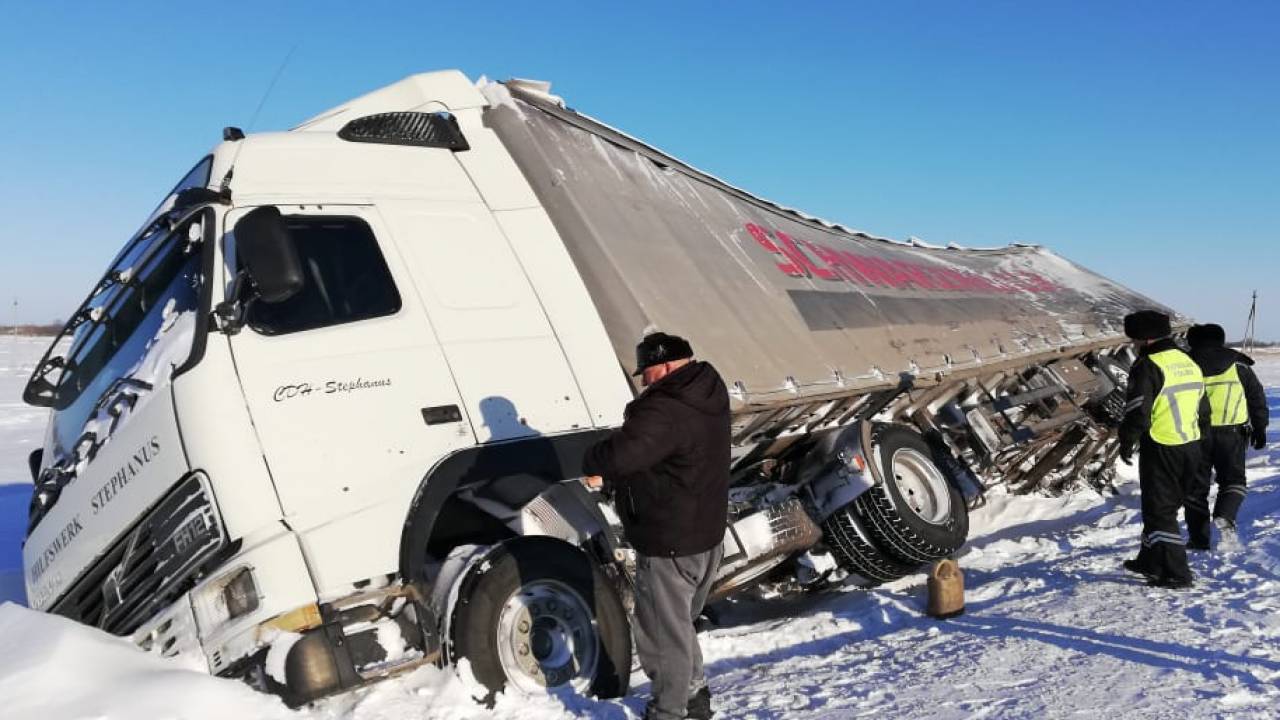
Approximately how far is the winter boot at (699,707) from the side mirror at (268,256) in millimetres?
2290

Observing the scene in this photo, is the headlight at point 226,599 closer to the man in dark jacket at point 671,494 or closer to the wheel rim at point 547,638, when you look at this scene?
the wheel rim at point 547,638

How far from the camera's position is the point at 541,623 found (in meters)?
4.42

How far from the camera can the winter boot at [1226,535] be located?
6816 millimetres

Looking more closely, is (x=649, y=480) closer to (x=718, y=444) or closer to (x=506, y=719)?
(x=718, y=444)

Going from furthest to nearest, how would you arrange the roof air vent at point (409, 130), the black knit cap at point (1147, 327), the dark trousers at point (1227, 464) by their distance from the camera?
the dark trousers at point (1227, 464), the black knit cap at point (1147, 327), the roof air vent at point (409, 130)

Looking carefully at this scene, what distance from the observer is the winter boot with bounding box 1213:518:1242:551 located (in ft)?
22.4

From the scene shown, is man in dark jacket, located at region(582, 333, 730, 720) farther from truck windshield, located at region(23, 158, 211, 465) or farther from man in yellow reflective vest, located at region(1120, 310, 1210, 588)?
man in yellow reflective vest, located at region(1120, 310, 1210, 588)

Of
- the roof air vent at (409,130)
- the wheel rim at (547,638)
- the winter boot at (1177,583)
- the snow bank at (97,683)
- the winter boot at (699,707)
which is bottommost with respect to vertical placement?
the winter boot at (1177,583)

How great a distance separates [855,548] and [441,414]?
3.01 m

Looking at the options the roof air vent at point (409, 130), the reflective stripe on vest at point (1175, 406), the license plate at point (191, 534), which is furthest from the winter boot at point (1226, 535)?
the license plate at point (191, 534)

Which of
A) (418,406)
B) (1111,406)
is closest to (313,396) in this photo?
(418,406)

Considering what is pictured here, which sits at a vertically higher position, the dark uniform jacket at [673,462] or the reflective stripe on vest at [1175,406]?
the dark uniform jacket at [673,462]

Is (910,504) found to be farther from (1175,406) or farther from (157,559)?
(157,559)

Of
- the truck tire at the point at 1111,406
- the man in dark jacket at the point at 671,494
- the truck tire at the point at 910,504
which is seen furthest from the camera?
the truck tire at the point at 1111,406
